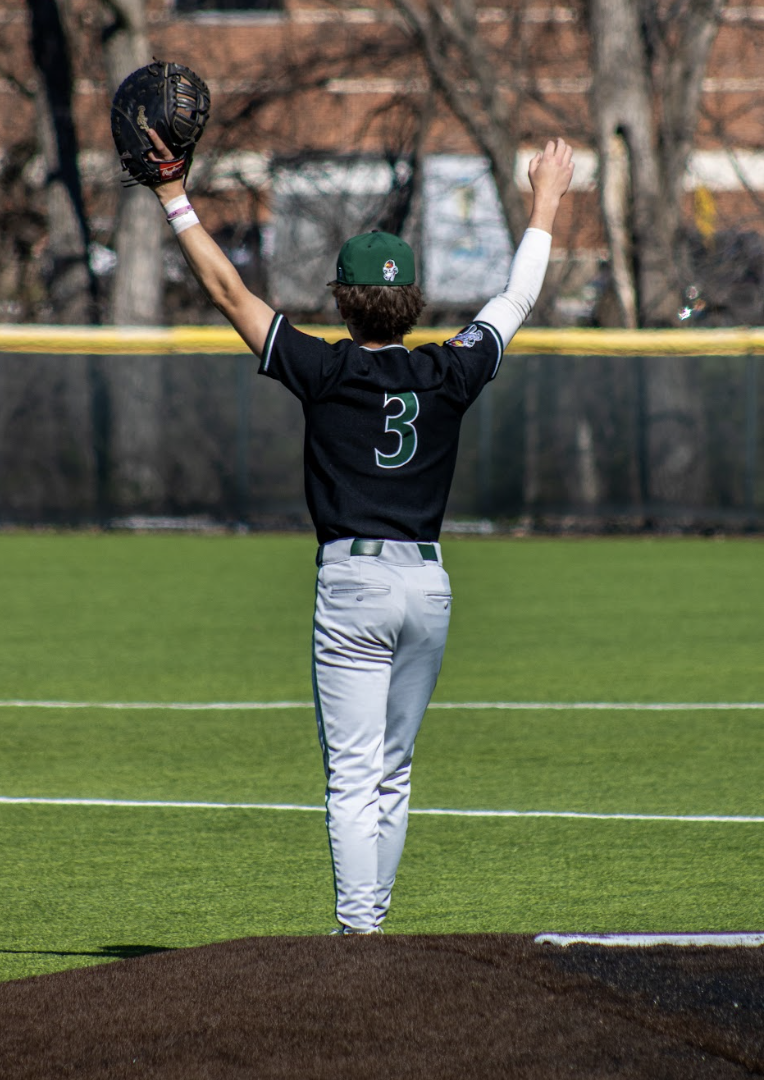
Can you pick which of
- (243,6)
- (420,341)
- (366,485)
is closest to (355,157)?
(420,341)

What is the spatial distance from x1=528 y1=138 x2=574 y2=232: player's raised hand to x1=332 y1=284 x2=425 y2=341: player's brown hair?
57 cm

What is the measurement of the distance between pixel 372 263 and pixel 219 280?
40cm

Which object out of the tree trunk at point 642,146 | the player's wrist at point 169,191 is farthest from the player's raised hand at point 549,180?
the tree trunk at point 642,146

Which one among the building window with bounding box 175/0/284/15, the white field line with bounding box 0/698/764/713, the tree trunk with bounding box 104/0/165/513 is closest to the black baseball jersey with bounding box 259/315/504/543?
the white field line with bounding box 0/698/764/713

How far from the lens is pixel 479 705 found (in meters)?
8.86

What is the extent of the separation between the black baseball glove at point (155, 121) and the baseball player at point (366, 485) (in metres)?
0.03

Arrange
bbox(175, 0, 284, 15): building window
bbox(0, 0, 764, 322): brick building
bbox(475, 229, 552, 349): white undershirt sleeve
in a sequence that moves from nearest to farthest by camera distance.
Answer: bbox(475, 229, 552, 349): white undershirt sleeve → bbox(0, 0, 764, 322): brick building → bbox(175, 0, 284, 15): building window

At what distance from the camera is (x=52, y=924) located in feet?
16.3

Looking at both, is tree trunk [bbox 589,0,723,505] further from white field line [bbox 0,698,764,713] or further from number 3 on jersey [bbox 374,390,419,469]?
number 3 on jersey [bbox 374,390,419,469]

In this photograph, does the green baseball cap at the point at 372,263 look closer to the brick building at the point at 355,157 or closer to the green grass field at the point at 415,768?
the green grass field at the point at 415,768

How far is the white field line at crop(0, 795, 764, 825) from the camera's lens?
6.36 meters

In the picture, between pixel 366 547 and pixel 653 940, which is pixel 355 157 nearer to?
pixel 366 547

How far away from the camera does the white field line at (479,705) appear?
8.77m

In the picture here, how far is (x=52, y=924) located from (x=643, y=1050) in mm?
2202
